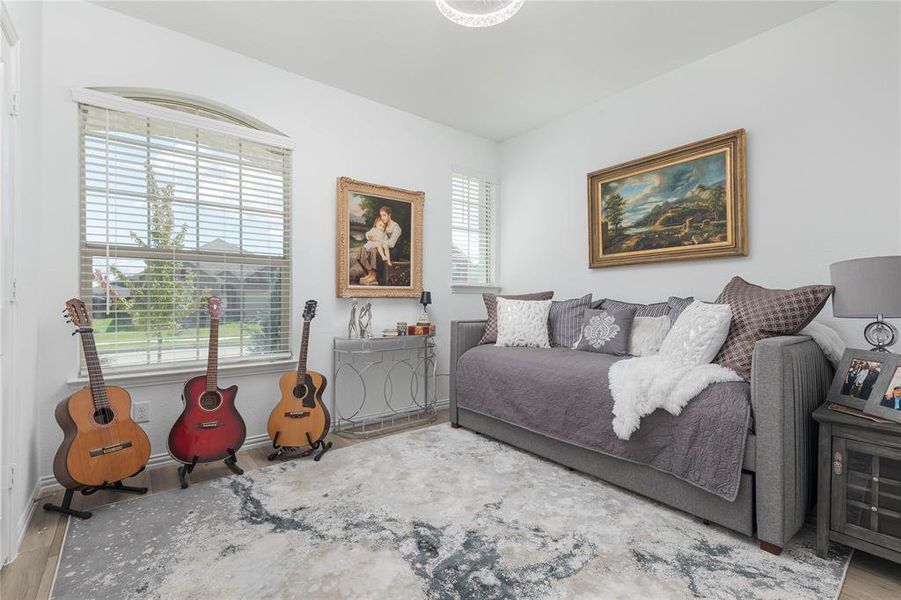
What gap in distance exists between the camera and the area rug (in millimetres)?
1456

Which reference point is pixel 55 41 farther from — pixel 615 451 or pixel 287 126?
pixel 615 451

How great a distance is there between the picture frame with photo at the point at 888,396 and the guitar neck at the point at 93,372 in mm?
3293

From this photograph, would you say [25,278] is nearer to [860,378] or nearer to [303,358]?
[303,358]

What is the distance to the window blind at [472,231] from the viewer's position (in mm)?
4141

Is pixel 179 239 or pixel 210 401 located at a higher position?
pixel 179 239

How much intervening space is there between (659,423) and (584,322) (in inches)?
46.3

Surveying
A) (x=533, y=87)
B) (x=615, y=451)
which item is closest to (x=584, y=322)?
(x=615, y=451)

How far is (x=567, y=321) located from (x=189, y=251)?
2.65m

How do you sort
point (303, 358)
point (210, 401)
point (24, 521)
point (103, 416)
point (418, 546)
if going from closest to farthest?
point (418, 546) → point (24, 521) → point (103, 416) → point (210, 401) → point (303, 358)

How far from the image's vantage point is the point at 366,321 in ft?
11.3

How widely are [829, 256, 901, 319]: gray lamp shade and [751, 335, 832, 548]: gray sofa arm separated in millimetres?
303

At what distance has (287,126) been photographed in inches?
121

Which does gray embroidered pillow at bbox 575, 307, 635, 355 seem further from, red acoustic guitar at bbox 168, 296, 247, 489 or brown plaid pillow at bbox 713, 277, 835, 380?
red acoustic guitar at bbox 168, 296, 247, 489

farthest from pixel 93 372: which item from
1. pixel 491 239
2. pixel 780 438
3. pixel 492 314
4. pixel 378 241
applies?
pixel 491 239
